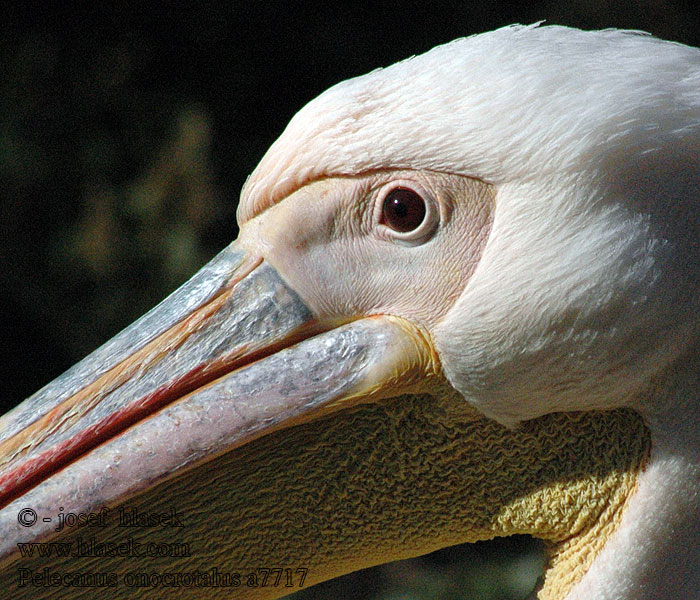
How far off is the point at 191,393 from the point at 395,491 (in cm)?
35

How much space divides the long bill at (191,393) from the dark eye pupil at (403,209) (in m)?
0.14

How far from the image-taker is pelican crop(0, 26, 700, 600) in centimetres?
111

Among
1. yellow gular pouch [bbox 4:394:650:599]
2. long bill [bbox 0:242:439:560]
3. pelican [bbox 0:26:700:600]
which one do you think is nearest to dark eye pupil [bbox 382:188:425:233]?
→ pelican [bbox 0:26:700:600]

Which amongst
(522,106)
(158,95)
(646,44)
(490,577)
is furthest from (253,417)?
(158,95)

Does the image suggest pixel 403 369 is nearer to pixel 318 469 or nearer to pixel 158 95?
pixel 318 469

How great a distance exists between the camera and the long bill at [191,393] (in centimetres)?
119

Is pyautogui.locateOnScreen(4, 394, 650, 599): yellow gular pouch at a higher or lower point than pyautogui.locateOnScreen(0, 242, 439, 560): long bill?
lower

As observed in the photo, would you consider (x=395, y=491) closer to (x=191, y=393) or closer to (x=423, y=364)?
(x=423, y=364)

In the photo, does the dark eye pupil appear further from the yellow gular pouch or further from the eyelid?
the yellow gular pouch

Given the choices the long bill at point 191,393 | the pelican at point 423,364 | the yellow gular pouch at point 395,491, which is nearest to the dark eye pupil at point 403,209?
the pelican at point 423,364

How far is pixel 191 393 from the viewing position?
1246mm

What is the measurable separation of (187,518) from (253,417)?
0.23m

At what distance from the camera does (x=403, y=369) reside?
1.20 metres

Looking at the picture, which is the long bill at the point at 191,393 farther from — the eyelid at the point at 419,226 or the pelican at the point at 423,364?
the eyelid at the point at 419,226
